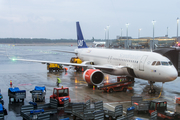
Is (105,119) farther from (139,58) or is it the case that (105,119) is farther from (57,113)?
(139,58)

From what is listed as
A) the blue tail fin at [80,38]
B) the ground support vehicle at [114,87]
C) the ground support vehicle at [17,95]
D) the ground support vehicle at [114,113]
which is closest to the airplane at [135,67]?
the ground support vehicle at [114,87]

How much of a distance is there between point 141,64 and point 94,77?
566 cm

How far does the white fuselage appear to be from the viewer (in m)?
22.0

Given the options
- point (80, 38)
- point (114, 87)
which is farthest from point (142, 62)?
point (80, 38)

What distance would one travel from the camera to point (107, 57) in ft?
103

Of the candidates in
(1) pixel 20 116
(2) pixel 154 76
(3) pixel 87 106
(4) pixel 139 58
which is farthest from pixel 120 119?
(4) pixel 139 58

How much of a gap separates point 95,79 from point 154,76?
690cm

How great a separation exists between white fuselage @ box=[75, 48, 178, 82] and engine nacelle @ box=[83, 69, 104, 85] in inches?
94.8

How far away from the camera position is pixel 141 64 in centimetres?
2411

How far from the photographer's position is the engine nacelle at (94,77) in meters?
25.5

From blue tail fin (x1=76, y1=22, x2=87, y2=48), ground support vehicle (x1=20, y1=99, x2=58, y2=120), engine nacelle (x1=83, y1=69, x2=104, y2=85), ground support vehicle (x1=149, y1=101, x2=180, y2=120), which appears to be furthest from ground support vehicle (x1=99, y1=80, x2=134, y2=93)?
blue tail fin (x1=76, y1=22, x2=87, y2=48)

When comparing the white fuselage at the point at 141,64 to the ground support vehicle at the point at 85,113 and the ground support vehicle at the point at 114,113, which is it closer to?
the ground support vehicle at the point at 114,113

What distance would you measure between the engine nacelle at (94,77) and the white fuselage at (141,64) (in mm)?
2407

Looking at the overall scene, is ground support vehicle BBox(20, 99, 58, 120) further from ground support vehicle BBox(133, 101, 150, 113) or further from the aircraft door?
the aircraft door
